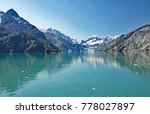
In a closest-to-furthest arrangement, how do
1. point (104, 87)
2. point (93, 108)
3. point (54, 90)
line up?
1. point (93, 108)
2. point (54, 90)
3. point (104, 87)

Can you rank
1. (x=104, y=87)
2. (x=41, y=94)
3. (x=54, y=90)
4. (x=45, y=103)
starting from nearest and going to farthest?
1. (x=45, y=103)
2. (x=41, y=94)
3. (x=54, y=90)
4. (x=104, y=87)

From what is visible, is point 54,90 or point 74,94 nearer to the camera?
point 74,94

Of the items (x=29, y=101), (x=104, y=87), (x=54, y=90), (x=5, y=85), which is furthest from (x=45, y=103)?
(x=5, y=85)

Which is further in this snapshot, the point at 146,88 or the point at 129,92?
the point at 146,88

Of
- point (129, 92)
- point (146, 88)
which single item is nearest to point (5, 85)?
point (129, 92)

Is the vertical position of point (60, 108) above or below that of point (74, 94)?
above

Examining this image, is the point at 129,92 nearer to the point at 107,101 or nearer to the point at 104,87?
the point at 104,87

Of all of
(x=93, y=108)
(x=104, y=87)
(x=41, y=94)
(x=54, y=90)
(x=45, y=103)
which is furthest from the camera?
(x=104, y=87)

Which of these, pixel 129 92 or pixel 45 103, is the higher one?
pixel 45 103

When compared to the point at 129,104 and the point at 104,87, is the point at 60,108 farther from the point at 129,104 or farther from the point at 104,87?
the point at 104,87
